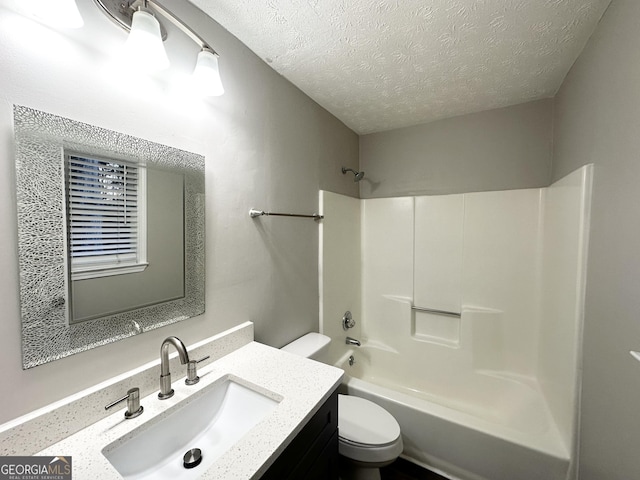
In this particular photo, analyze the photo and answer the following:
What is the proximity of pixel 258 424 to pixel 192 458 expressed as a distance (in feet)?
0.85

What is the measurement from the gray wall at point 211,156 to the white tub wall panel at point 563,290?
1.42 m

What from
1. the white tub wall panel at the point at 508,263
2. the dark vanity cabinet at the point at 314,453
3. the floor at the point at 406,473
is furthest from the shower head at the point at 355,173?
the floor at the point at 406,473

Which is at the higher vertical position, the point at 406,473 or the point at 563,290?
the point at 563,290

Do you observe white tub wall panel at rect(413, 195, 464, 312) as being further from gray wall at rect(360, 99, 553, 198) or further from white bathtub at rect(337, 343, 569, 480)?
white bathtub at rect(337, 343, 569, 480)

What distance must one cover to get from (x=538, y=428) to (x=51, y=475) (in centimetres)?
214

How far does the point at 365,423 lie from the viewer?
1401 mm

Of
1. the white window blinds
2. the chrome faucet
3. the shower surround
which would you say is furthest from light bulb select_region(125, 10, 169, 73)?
the shower surround

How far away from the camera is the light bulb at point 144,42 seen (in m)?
0.77

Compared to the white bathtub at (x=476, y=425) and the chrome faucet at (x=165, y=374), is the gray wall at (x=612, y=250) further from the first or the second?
the chrome faucet at (x=165, y=374)

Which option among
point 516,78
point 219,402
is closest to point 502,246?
point 516,78

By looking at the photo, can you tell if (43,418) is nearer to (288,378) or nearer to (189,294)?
(189,294)

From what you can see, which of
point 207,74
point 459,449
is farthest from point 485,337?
point 207,74

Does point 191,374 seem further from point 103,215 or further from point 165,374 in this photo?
point 103,215

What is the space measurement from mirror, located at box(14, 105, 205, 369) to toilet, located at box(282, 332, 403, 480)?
2.74 feet
